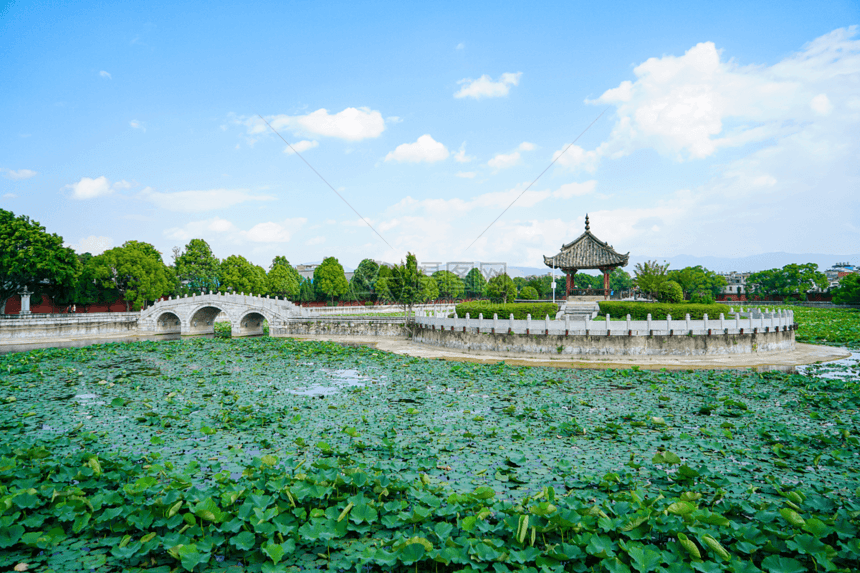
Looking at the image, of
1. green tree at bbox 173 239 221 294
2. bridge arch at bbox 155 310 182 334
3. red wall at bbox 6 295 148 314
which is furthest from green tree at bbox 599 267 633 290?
red wall at bbox 6 295 148 314

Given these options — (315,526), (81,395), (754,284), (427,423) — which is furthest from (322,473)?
(754,284)

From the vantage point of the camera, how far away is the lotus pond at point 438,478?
4.05m

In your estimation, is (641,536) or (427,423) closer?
(641,536)

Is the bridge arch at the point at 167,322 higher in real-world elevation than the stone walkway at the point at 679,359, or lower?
higher

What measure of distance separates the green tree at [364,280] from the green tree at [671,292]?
144 feet

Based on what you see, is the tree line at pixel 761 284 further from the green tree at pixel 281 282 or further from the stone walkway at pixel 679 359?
the green tree at pixel 281 282

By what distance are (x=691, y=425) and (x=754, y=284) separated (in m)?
73.1

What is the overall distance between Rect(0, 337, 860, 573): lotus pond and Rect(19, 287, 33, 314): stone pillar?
99.9ft

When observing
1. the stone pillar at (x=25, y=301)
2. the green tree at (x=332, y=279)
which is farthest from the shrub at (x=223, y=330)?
the green tree at (x=332, y=279)

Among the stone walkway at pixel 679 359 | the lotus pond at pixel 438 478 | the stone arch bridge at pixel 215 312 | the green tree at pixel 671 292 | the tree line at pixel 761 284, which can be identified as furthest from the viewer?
the stone arch bridge at pixel 215 312

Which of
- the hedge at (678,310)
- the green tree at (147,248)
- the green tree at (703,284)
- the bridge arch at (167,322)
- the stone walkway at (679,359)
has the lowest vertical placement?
the stone walkway at (679,359)

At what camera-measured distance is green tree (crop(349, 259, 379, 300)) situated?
2559 inches

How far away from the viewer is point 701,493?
5270 millimetres

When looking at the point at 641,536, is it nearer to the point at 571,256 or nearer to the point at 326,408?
the point at 326,408
